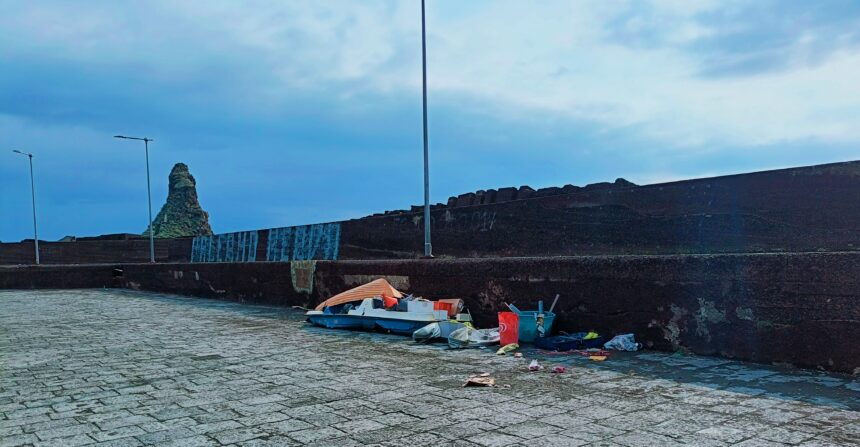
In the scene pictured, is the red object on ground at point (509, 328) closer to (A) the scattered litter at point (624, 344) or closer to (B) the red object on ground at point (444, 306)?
→ (A) the scattered litter at point (624, 344)

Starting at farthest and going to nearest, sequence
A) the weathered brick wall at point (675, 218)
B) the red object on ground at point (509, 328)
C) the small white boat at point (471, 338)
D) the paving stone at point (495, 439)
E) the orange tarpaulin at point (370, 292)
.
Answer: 1. the orange tarpaulin at point (370, 292)
2. the weathered brick wall at point (675, 218)
3. the small white boat at point (471, 338)
4. the red object on ground at point (509, 328)
5. the paving stone at point (495, 439)

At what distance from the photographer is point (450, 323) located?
27.4 ft

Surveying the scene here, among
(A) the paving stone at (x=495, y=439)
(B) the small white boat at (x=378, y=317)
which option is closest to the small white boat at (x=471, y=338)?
(B) the small white boat at (x=378, y=317)

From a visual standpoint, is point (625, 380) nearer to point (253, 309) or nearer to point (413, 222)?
point (253, 309)

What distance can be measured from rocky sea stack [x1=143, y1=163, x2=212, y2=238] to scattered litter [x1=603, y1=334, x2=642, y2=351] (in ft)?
163

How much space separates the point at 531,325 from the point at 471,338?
0.79 meters

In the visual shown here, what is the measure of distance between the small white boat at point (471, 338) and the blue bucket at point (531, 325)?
352mm

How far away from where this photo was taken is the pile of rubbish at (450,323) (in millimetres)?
7262

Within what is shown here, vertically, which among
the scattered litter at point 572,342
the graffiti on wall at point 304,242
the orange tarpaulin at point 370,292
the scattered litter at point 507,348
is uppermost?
the graffiti on wall at point 304,242

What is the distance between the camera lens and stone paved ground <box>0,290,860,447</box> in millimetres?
3975

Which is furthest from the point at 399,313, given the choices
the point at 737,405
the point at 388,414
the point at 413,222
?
the point at 413,222

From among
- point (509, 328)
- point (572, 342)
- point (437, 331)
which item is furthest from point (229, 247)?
point (572, 342)

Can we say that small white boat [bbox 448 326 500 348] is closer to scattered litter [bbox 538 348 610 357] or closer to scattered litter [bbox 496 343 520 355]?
scattered litter [bbox 496 343 520 355]

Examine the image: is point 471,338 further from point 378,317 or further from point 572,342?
point 378,317
